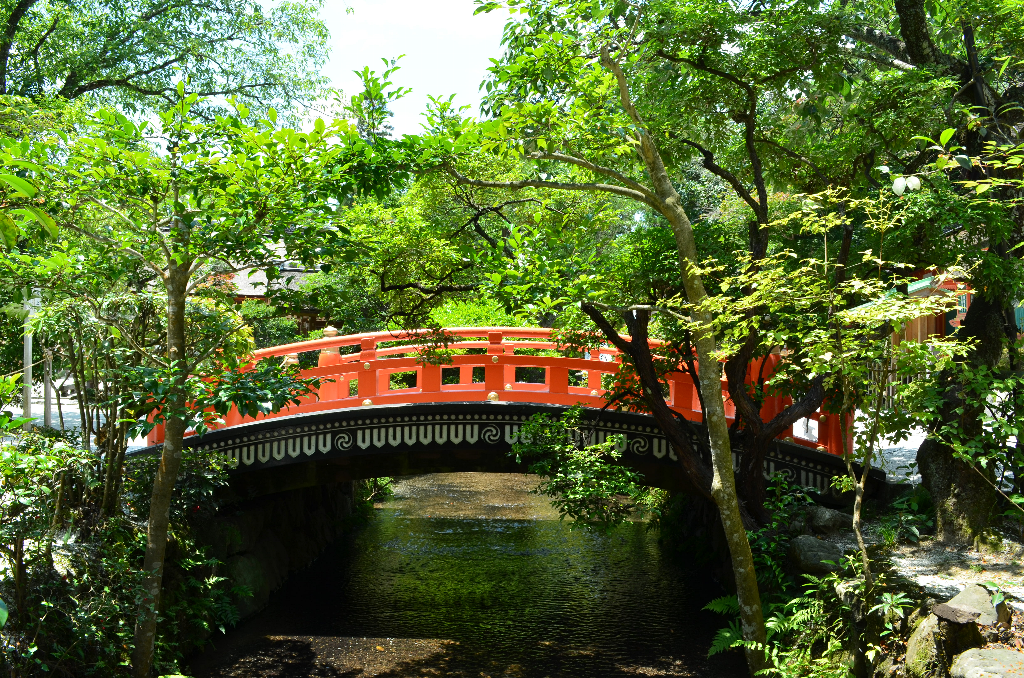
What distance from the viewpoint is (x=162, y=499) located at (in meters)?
6.54

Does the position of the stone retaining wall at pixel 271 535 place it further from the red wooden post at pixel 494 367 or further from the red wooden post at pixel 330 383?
the red wooden post at pixel 494 367

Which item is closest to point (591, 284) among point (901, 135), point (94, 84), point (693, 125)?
point (693, 125)

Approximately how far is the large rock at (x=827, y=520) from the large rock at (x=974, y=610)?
8.97ft

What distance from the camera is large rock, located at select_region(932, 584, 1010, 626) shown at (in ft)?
17.5

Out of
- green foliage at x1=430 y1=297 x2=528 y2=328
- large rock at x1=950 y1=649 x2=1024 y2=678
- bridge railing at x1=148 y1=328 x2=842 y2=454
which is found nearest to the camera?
large rock at x1=950 y1=649 x2=1024 y2=678

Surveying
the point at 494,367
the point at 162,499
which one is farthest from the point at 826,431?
the point at 162,499

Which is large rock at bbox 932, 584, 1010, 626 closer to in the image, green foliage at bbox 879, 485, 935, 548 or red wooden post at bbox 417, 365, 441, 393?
green foliage at bbox 879, 485, 935, 548

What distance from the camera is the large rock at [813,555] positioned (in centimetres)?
723

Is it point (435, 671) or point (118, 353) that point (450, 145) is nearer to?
point (118, 353)

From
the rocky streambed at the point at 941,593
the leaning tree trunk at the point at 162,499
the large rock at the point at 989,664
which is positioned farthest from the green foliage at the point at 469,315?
the large rock at the point at 989,664

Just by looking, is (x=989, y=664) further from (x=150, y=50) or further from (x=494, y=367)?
(x=150, y=50)

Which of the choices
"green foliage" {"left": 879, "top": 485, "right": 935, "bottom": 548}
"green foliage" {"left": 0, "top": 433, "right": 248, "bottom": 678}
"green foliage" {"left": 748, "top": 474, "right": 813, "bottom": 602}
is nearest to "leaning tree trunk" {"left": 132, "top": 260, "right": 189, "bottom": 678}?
"green foliage" {"left": 0, "top": 433, "right": 248, "bottom": 678}

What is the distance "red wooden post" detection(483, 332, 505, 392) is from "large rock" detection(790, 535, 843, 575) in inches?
147

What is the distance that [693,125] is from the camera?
27.2 ft
